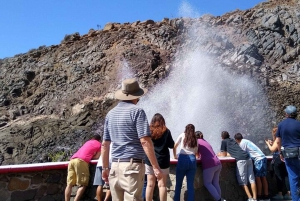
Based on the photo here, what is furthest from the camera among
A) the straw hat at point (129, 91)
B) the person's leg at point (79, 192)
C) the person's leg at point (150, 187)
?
the person's leg at point (79, 192)

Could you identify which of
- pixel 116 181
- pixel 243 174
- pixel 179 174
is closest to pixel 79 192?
pixel 179 174

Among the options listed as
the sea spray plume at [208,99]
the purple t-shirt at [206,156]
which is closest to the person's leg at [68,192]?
the purple t-shirt at [206,156]

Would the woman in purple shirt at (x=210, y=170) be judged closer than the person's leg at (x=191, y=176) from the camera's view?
No

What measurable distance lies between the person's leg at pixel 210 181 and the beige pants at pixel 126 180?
3.14m

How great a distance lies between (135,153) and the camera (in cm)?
418

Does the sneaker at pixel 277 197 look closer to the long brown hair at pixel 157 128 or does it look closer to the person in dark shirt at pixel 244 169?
the person in dark shirt at pixel 244 169

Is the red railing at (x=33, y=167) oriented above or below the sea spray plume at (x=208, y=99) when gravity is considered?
below

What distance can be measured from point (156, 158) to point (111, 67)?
102 ft

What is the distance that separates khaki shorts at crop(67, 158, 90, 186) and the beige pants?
2.81 meters

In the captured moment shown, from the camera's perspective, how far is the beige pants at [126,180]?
4092 mm

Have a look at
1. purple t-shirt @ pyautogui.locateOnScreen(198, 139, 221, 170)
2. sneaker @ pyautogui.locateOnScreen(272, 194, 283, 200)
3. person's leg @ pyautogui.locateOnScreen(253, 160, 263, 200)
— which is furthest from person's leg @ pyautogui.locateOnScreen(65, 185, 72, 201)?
sneaker @ pyautogui.locateOnScreen(272, 194, 283, 200)

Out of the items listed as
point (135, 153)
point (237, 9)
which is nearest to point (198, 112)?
point (135, 153)

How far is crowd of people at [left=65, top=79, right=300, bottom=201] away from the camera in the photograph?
4160 millimetres

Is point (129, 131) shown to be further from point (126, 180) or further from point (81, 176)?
point (81, 176)
